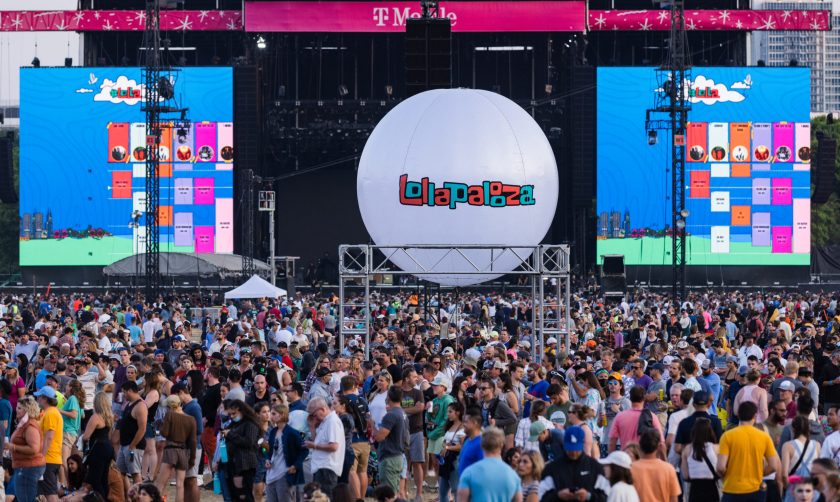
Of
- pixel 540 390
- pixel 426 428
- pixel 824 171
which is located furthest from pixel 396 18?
pixel 540 390

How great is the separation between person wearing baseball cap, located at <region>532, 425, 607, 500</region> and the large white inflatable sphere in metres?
10.5

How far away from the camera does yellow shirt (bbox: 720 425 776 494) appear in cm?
1048

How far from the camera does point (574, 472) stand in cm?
942

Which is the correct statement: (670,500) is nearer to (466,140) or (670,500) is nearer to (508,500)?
(508,500)

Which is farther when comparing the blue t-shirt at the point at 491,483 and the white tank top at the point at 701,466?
the white tank top at the point at 701,466

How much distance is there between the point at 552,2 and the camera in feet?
176

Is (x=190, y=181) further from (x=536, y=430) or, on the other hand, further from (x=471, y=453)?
(x=471, y=453)

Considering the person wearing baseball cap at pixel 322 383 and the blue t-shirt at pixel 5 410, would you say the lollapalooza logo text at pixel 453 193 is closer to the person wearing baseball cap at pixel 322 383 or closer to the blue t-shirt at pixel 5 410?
the person wearing baseball cap at pixel 322 383

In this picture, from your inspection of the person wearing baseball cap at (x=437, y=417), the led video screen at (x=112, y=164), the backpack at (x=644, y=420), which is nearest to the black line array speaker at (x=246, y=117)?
the led video screen at (x=112, y=164)

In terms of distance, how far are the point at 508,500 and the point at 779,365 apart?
704 centimetres

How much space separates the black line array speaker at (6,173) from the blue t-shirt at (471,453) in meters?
47.1

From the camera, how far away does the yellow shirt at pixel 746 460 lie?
1048cm

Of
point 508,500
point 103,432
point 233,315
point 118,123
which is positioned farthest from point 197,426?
point 118,123

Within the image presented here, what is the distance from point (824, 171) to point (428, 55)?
33.5 m
